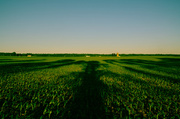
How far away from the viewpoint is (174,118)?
4.61 m

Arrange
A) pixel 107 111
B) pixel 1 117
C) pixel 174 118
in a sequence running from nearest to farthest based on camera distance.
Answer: pixel 1 117 → pixel 174 118 → pixel 107 111

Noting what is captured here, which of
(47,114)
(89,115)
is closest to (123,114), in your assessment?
Answer: (89,115)

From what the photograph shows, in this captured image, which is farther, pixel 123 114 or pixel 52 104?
pixel 52 104

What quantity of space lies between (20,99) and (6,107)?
0.92 meters

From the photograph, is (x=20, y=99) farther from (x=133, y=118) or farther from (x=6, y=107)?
(x=133, y=118)

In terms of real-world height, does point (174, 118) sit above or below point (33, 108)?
below

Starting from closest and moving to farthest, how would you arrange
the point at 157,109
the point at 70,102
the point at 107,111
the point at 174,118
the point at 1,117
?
the point at 1,117, the point at 174,118, the point at 107,111, the point at 157,109, the point at 70,102

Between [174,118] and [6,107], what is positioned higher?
[6,107]

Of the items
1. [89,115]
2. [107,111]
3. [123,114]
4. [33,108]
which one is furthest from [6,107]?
[123,114]

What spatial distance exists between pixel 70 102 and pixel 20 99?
3299mm

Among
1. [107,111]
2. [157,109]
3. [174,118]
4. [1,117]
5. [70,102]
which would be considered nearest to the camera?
[1,117]

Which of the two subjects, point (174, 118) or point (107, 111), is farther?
point (107, 111)

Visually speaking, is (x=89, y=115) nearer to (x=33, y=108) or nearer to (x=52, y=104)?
(x=52, y=104)

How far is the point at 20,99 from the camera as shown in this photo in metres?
6.01
